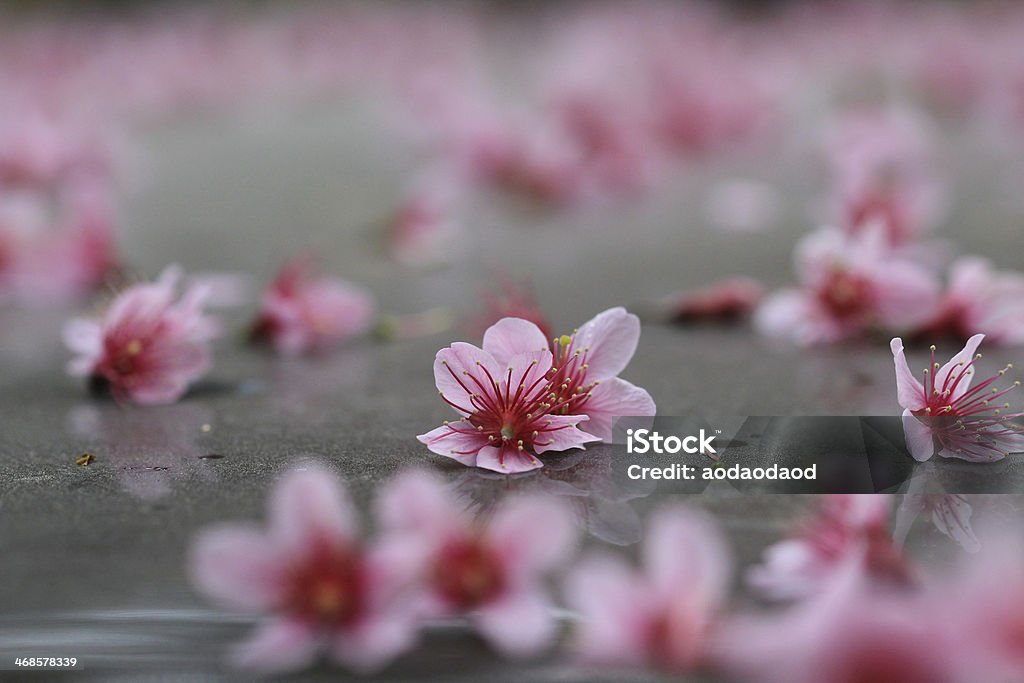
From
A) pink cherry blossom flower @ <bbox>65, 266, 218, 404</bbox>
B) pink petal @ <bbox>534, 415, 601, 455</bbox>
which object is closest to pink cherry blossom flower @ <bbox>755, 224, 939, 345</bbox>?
pink petal @ <bbox>534, 415, 601, 455</bbox>

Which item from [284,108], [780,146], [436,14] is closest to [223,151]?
[284,108]

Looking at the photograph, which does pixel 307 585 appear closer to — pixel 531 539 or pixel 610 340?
pixel 531 539

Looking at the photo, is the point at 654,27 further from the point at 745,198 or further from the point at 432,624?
the point at 432,624

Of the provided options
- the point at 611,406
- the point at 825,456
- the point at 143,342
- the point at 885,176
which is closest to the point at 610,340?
the point at 611,406

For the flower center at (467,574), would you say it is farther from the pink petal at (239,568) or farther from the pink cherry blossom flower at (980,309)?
the pink cherry blossom flower at (980,309)

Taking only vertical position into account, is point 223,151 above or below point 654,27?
below
